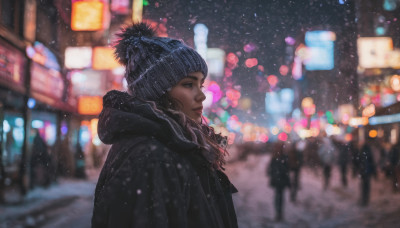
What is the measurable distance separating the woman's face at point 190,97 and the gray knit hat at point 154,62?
0.04 metres

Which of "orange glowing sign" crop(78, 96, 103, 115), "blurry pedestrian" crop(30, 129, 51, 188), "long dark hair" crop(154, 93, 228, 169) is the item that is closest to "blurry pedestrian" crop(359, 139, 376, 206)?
"long dark hair" crop(154, 93, 228, 169)

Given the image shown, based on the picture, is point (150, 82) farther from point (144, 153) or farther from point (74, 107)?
point (74, 107)

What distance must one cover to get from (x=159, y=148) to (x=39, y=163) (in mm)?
10948

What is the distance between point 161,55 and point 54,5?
13.6m

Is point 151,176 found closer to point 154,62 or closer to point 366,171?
point 154,62

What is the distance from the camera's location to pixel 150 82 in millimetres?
1518

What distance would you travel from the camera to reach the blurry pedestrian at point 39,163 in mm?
9914

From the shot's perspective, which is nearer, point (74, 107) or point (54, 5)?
point (54, 5)

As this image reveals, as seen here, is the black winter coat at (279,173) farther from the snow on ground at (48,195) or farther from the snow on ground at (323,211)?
the snow on ground at (48,195)

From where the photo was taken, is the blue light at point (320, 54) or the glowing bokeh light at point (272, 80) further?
the glowing bokeh light at point (272, 80)

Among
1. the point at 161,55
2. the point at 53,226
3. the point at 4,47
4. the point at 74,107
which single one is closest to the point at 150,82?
the point at 161,55

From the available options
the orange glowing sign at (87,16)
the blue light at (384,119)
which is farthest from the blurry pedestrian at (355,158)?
the orange glowing sign at (87,16)

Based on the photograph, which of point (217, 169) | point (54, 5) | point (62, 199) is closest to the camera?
point (217, 169)

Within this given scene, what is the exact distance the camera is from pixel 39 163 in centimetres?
1052
